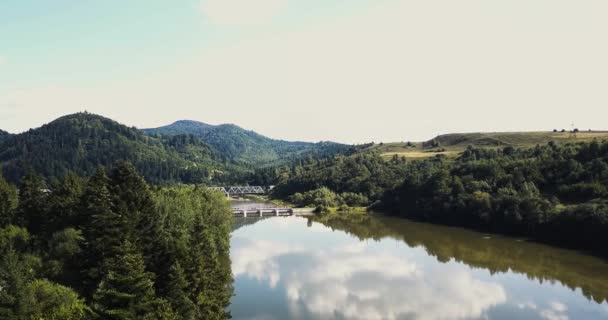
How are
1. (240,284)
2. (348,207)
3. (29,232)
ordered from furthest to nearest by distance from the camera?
(348,207), (240,284), (29,232)

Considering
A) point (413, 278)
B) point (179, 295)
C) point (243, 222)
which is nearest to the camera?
point (179, 295)

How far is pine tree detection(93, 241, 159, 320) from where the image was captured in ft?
77.1

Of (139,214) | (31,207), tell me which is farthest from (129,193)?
(31,207)

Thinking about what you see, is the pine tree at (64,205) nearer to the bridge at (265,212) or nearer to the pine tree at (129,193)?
the pine tree at (129,193)

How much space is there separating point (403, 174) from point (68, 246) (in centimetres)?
13398

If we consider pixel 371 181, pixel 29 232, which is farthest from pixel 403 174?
pixel 29 232

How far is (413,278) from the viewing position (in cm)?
6438

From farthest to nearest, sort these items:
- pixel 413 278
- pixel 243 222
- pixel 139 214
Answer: pixel 243 222 → pixel 413 278 → pixel 139 214

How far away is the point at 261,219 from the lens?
139 meters

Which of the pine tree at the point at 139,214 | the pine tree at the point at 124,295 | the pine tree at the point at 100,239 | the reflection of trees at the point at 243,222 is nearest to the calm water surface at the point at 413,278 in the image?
the pine tree at the point at 139,214

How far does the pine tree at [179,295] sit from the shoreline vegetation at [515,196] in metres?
65.6

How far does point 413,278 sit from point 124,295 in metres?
47.6

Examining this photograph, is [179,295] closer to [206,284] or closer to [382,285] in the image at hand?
[206,284]

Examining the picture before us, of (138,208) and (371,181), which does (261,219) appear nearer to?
(371,181)
